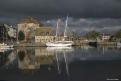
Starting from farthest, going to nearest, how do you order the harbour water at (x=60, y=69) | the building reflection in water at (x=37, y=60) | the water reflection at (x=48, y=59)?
the water reflection at (x=48, y=59), the building reflection in water at (x=37, y=60), the harbour water at (x=60, y=69)

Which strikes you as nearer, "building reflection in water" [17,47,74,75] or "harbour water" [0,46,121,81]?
"harbour water" [0,46,121,81]

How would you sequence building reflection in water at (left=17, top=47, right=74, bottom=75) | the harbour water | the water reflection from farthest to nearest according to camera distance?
the water reflection, building reflection in water at (left=17, top=47, right=74, bottom=75), the harbour water

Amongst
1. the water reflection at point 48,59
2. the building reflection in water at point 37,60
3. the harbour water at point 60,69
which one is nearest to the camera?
the harbour water at point 60,69

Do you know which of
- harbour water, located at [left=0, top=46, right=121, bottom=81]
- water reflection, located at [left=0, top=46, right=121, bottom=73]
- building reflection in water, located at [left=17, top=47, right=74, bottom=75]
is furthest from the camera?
water reflection, located at [left=0, top=46, right=121, bottom=73]

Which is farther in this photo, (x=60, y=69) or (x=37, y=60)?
(x=37, y=60)

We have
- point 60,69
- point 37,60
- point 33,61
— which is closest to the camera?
point 60,69

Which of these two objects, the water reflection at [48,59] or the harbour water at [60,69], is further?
the water reflection at [48,59]

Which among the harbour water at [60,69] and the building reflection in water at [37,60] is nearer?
the harbour water at [60,69]

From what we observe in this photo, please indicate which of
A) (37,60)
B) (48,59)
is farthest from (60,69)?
(48,59)

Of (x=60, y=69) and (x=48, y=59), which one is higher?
(x=60, y=69)

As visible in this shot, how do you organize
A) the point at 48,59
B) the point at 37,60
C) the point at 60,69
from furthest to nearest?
the point at 48,59
the point at 37,60
the point at 60,69

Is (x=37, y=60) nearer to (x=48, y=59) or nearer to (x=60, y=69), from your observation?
(x=48, y=59)

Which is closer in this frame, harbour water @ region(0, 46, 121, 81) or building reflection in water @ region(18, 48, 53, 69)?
harbour water @ region(0, 46, 121, 81)

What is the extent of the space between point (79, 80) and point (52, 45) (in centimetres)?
13188
